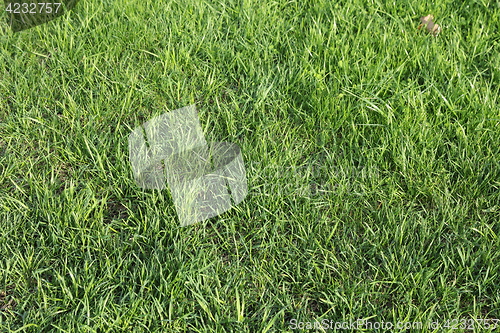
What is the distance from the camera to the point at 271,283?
1.91 metres

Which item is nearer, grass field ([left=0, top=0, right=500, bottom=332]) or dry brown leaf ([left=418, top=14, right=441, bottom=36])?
grass field ([left=0, top=0, right=500, bottom=332])

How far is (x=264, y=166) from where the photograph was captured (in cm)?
226

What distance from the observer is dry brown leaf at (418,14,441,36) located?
9.46ft

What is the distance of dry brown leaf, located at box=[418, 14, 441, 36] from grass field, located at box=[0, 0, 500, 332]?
0.15ft

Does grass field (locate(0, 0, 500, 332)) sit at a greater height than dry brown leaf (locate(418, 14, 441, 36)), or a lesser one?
lesser

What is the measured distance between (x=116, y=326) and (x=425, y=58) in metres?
1.95

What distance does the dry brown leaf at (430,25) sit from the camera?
2.88 metres

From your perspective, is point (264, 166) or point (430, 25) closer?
point (264, 166)

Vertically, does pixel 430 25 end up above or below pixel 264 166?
above

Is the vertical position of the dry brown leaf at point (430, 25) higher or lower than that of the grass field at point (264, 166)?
higher

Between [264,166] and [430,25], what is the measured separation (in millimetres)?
1371

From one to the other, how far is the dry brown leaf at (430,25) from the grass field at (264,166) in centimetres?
5

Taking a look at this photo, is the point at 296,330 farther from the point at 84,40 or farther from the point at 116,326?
the point at 84,40

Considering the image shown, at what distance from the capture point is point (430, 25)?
9.55 ft
